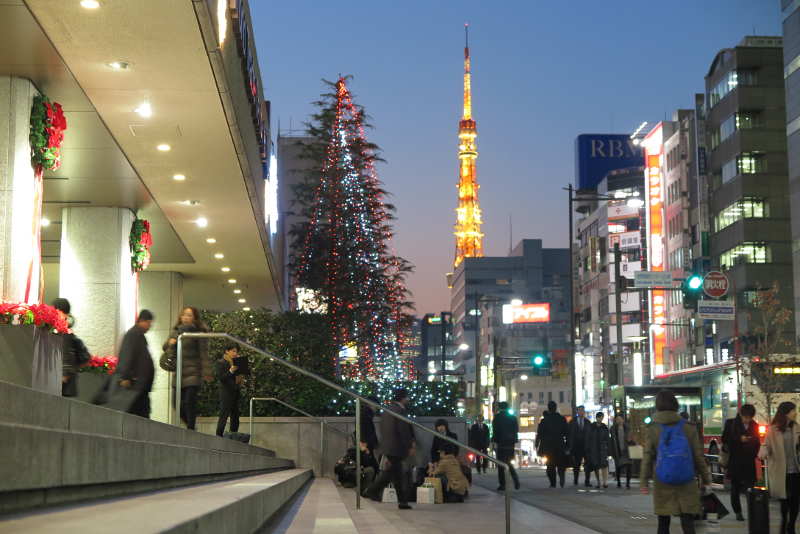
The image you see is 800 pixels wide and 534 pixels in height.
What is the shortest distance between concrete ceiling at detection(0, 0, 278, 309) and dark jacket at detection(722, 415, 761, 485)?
8.53 metres

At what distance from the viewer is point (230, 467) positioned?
1323cm

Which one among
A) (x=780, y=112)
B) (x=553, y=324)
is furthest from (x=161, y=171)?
(x=553, y=324)

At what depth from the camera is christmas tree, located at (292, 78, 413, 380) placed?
45.4m

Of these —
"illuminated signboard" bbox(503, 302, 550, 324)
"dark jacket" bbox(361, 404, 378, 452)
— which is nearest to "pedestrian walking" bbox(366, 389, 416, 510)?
"dark jacket" bbox(361, 404, 378, 452)

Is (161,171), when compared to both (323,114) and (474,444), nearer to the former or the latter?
(474,444)

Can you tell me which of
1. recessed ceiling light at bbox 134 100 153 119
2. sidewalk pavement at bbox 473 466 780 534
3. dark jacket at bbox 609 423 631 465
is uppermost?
recessed ceiling light at bbox 134 100 153 119

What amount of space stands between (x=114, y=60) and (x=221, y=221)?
11.6 m

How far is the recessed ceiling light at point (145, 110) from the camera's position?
16.6m

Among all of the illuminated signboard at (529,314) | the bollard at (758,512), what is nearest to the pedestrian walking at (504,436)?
the bollard at (758,512)

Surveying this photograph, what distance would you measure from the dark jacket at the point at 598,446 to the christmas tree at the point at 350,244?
18.7 metres

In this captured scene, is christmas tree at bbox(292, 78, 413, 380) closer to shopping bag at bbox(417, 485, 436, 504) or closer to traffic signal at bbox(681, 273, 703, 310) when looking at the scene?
traffic signal at bbox(681, 273, 703, 310)

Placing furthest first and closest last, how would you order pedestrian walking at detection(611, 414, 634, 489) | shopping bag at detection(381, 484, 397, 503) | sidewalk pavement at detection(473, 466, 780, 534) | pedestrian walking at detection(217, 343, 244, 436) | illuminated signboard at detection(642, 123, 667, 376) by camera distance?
illuminated signboard at detection(642, 123, 667, 376), pedestrian walking at detection(611, 414, 634, 489), shopping bag at detection(381, 484, 397, 503), pedestrian walking at detection(217, 343, 244, 436), sidewalk pavement at detection(473, 466, 780, 534)

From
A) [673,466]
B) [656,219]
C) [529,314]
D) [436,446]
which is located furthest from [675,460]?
[529,314]

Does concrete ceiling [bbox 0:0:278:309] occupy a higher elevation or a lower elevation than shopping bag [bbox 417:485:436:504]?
higher
